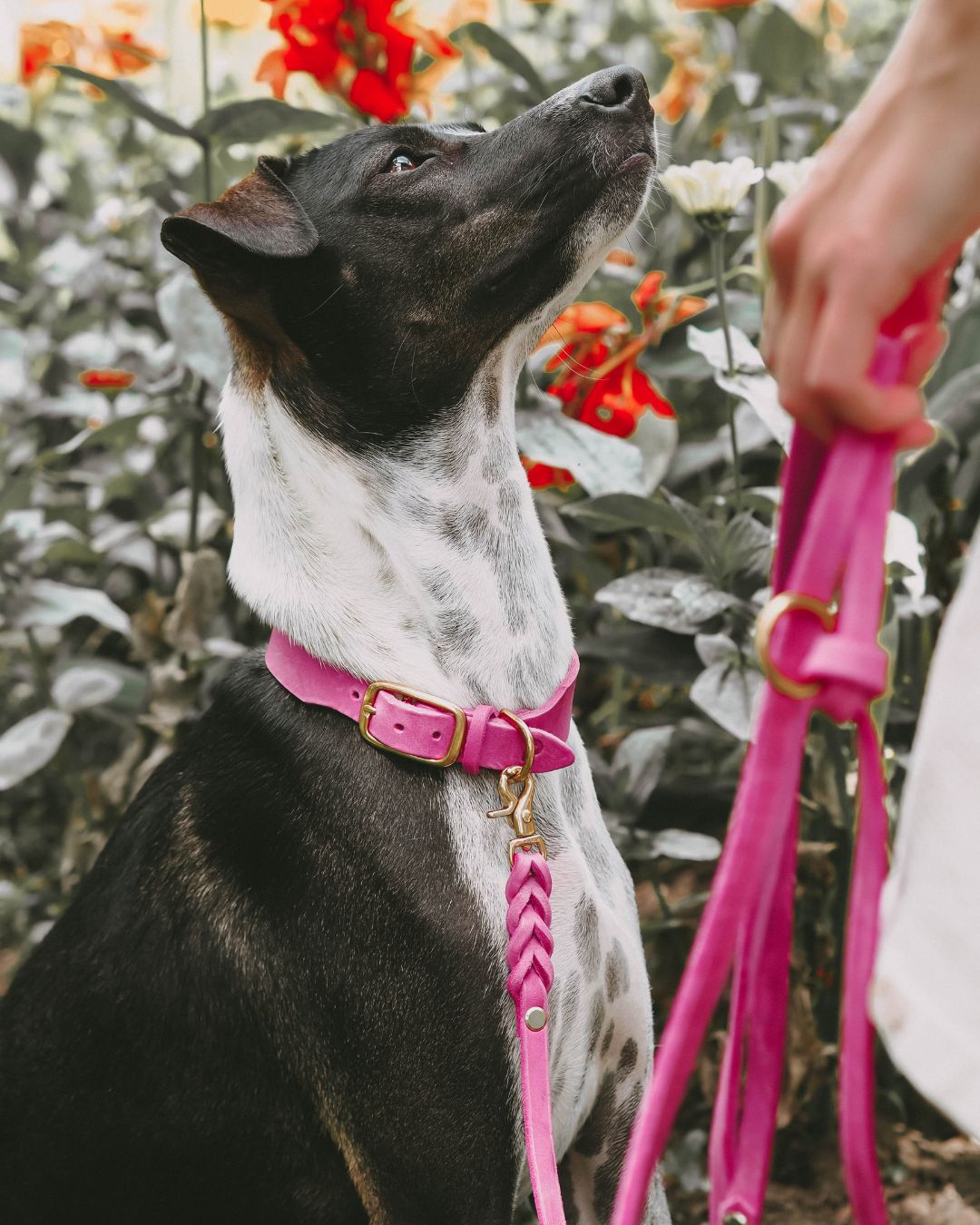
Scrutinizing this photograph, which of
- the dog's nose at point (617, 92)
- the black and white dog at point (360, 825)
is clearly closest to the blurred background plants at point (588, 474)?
the dog's nose at point (617, 92)

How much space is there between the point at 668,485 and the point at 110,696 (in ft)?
4.77

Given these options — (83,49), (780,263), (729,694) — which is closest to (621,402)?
(729,694)

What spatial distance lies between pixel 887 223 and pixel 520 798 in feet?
3.54

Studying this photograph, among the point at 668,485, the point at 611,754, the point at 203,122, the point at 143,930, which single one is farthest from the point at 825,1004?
the point at 203,122

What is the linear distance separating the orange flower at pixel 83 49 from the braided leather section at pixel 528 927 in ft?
8.76

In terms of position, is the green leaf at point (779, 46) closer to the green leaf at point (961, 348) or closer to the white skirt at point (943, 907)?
the green leaf at point (961, 348)

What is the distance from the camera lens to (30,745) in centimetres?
294

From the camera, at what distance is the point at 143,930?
1.96 metres

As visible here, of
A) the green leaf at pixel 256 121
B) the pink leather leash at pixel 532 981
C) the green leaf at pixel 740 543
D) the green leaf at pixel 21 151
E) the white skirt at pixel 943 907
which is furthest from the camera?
the green leaf at pixel 21 151

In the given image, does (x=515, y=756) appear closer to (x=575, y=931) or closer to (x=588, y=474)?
(x=575, y=931)

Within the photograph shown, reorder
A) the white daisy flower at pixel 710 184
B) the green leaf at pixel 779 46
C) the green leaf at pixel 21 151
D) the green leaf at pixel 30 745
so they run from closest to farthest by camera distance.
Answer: the white daisy flower at pixel 710 184, the green leaf at pixel 30 745, the green leaf at pixel 779 46, the green leaf at pixel 21 151

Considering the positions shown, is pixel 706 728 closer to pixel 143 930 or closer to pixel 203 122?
pixel 143 930

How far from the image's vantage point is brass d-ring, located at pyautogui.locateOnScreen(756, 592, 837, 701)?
0.91 m

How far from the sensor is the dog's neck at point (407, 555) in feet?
6.23
